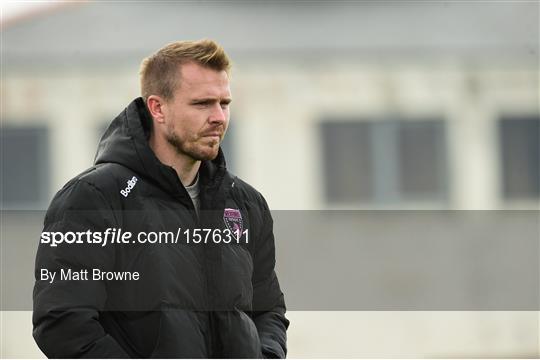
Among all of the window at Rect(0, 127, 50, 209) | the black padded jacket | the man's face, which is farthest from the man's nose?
the window at Rect(0, 127, 50, 209)

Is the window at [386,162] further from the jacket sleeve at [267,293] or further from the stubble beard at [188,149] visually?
the stubble beard at [188,149]

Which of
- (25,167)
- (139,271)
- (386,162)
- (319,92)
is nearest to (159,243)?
(139,271)

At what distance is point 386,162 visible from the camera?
4.11 meters

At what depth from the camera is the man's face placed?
1.42 m

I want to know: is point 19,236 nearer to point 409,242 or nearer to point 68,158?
point 68,158

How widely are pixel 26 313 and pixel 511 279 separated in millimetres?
2168

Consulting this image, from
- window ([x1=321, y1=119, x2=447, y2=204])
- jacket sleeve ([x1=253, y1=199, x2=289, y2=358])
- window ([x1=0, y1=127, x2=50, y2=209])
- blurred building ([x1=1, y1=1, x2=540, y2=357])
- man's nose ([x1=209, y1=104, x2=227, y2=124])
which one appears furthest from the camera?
window ([x1=321, y1=119, x2=447, y2=204])

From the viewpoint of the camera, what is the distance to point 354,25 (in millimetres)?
3557

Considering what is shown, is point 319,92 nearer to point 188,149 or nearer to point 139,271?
point 188,149

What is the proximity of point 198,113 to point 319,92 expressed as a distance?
2.33m

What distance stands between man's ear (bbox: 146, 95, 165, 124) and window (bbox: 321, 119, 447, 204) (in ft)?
8.13

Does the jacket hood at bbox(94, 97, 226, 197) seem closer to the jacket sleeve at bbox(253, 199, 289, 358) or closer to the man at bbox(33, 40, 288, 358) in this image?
the man at bbox(33, 40, 288, 358)

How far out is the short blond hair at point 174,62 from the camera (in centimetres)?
144

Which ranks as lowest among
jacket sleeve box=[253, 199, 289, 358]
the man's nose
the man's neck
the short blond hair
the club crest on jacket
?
jacket sleeve box=[253, 199, 289, 358]
